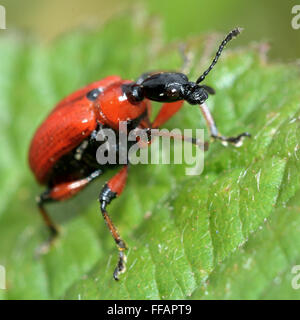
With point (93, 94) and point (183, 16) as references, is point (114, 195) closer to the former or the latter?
point (93, 94)

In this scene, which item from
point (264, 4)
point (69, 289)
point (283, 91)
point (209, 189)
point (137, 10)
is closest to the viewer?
point (209, 189)

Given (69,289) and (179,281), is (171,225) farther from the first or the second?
(69,289)

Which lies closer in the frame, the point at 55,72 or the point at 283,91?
the point at 283,91

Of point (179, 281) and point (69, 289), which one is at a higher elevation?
point (179, 281)

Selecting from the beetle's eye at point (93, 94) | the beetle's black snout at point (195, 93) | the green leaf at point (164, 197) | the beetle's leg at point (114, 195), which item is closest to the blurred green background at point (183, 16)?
the green leaf at point (164, 197)

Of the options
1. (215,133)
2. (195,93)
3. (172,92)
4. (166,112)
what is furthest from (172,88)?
(215,133)

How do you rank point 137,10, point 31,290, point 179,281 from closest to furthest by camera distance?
1. point 179,281
2. point 31,290
3. point 137,10

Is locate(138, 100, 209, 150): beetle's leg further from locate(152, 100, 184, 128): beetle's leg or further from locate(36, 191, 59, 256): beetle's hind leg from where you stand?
locate(36, 191, 59, 256): beetle's hind leg
